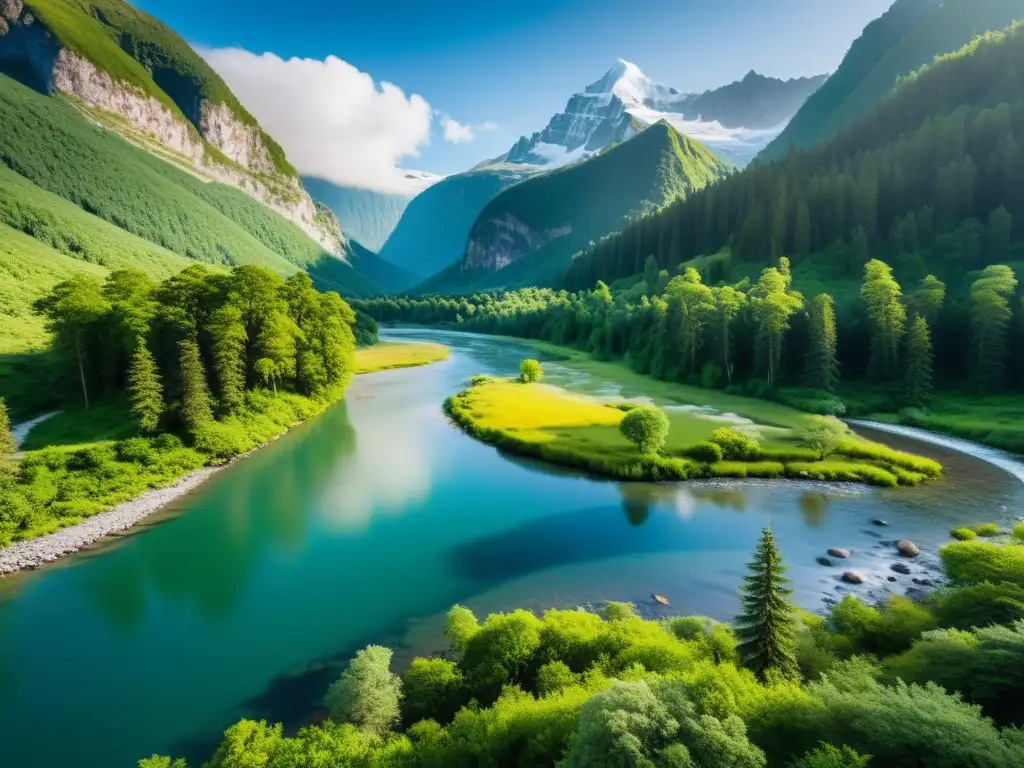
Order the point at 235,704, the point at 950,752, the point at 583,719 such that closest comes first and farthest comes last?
1. the point at 950,752
2. the point at 583,719
3. the point at 235,704

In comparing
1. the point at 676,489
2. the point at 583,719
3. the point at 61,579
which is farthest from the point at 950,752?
the point at 61,579

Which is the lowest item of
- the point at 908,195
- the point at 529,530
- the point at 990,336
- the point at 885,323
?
the point at 529,530

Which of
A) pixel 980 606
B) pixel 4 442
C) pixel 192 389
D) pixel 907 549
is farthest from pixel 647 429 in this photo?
pixel 4 442

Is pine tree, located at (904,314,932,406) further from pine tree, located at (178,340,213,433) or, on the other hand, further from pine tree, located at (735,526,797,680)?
pine tree, located at (178,340,213,433)

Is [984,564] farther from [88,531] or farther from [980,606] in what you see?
[88,531]

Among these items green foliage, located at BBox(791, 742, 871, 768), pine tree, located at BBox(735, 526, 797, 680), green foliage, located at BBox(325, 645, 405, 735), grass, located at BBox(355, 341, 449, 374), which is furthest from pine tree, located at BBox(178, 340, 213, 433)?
grass, located at BBox(355, 341, 449, 374)

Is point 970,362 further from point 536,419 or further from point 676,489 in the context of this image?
point 536,419

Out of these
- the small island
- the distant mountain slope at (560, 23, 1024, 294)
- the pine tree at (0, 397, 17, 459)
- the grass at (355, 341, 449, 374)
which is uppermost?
the distant mountain slope at (560, 23, 1024, 294)
